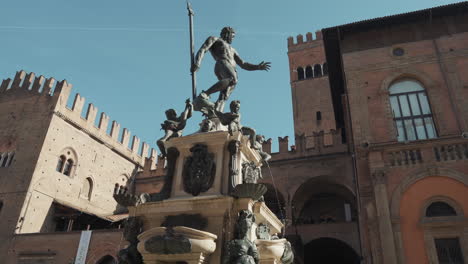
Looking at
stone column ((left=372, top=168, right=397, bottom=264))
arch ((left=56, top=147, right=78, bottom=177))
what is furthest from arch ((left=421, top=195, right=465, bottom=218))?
arch ((left=56, top=147, right=78, bottom=177))

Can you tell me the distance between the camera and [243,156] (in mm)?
5047

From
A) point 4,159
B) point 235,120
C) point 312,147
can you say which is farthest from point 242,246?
point 4,159

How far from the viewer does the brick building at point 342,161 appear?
11891 millimetres

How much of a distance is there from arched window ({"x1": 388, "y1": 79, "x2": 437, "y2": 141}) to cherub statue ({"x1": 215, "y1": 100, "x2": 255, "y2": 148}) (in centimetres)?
1009

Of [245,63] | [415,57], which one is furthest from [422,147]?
[245,63]

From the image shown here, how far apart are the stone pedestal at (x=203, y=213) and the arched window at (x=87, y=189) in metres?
22.4

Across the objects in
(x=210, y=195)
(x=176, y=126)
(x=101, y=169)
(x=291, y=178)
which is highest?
(x=101, y=169)

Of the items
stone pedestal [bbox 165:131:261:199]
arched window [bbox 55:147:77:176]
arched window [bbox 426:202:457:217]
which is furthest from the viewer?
arched window [bbox 55:147:77:176]

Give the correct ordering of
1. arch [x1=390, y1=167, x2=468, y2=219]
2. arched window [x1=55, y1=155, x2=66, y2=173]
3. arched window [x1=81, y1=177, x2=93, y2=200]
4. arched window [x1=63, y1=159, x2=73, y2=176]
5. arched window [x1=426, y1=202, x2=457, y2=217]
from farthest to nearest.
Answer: arched window [x1=81, y1=177, x2=93, y2=200] → arched window [x1=63, y1=159, x2=73, y2=176] → arched window [x1=55, y1=155, x2=66, y2=173] → arch [x1=390, y1=167, x2=468, y2=219] → arched window [x1=426, y1=202, x2=457, y2=217]

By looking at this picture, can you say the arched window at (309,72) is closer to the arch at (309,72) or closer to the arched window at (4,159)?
the arch at (309,72)

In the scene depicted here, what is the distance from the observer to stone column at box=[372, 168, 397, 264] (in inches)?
443

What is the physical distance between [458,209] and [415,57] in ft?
21.3

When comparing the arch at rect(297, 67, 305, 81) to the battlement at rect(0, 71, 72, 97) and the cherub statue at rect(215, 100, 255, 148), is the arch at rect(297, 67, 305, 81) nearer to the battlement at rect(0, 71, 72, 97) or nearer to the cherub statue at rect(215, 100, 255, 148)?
the battlement at rect(0, 71, 72, 97)

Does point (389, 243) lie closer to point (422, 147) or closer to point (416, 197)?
point (416, 197)
